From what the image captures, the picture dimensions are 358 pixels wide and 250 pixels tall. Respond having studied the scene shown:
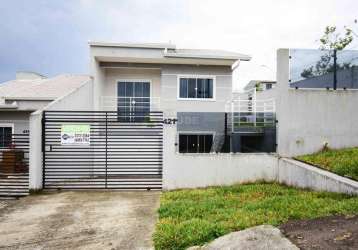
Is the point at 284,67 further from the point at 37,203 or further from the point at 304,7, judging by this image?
the point at 37,203

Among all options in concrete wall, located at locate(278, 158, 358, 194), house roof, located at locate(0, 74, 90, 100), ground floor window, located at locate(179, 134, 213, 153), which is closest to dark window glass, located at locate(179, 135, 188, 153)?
ground floor window, located at locate(179, 134, 213, 153)

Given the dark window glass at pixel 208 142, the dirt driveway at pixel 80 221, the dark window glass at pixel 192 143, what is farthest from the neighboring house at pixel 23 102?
the dirt driveway at pixel 80 221

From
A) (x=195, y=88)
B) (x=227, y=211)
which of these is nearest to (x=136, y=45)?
(x=195, y=88)

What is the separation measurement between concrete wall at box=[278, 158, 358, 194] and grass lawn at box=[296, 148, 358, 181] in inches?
11.8

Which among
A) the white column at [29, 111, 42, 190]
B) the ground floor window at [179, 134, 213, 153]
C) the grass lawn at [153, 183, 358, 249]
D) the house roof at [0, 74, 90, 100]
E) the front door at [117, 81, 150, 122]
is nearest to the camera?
the grass lawn at [153, 183, 358, 249]

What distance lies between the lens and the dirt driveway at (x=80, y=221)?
629 cm

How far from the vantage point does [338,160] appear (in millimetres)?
10258

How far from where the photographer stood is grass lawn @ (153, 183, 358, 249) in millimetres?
6035

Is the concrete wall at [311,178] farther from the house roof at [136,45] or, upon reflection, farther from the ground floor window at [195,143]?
the house roof at [136,45]

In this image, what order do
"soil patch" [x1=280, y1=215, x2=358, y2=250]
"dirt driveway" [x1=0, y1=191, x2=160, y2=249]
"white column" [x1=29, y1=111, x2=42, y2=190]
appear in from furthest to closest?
"white column" [x1=29, y1=111, x2=42, y2=190]
"dirt driveway" [x1=0, y1=191, x2=160, y2=249]
"soil patch" [x1=280, y1=215, x2=358, y2=250]

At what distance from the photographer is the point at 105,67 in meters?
17.0

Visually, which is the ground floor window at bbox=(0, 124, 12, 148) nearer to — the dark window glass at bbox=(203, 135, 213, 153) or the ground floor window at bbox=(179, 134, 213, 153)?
the ground floor window at bbox=(179, 134, 213, 153)

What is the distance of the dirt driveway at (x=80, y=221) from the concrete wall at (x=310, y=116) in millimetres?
5206

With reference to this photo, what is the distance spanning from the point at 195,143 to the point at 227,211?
6550 millimetres
